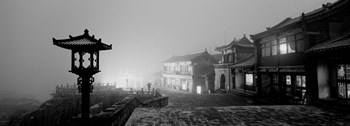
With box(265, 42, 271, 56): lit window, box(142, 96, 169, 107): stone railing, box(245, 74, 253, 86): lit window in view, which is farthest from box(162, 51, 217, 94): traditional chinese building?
box(142, 96, 169, 107): stone railing

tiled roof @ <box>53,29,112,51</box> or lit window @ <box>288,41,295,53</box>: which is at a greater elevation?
lit window @ <box>288,41,295,53</box>

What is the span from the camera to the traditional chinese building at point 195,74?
40.1 m

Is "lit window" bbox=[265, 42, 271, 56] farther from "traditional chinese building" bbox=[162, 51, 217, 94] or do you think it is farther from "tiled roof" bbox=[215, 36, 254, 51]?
"traditional chinese building" bbox=[162, 51, 217, 94]

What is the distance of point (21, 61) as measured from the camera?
182 meters

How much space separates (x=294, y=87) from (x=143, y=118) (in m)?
13.4

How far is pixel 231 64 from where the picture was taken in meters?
28.4

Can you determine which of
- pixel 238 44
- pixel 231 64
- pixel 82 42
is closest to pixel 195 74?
pixel 231 64

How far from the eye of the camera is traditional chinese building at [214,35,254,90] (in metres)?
26.2

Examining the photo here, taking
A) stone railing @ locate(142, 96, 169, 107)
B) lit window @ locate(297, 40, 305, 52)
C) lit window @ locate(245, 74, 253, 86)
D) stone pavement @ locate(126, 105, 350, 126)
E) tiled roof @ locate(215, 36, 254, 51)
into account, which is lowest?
stone railing @ locate(142, 96, 169, 107)

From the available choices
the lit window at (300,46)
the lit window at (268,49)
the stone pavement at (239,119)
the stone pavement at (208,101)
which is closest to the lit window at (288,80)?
the lit window at (300,46)

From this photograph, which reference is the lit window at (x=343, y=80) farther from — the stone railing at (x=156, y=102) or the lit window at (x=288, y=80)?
the stone railing at (x=156, y=102)

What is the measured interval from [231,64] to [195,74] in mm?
14107

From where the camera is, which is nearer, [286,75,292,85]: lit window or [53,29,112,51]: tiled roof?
[53,29,112,51]: tiled roof

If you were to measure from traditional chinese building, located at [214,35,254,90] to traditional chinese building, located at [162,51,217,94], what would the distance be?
732 cm
